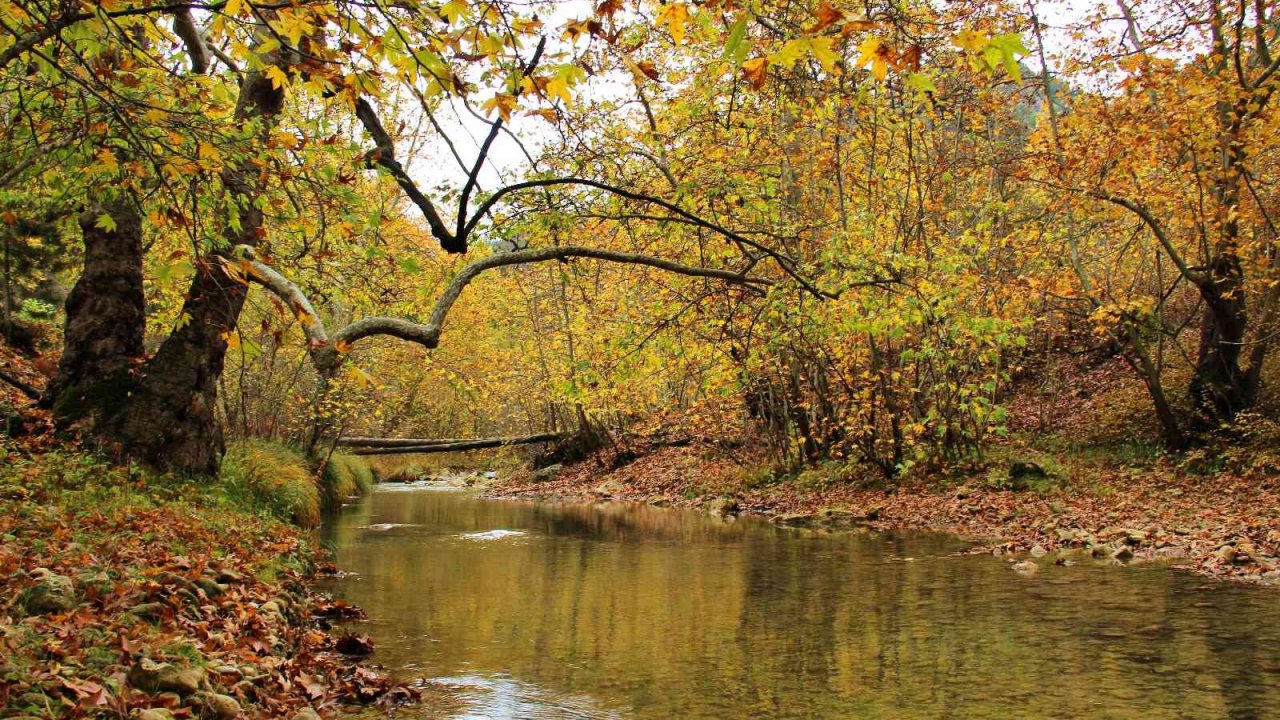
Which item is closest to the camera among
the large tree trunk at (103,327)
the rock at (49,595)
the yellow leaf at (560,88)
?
the yellow leaf at (560,88)

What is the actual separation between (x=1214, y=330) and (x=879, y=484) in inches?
256

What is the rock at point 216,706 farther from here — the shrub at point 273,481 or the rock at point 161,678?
the shrub at point 273,481

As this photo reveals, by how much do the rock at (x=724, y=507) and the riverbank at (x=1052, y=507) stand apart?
1.6 inches

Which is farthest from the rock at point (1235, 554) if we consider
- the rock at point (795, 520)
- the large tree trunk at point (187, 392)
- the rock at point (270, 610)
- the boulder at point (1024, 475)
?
the large tree trunk at point (187, 392)

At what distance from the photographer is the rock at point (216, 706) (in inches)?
161

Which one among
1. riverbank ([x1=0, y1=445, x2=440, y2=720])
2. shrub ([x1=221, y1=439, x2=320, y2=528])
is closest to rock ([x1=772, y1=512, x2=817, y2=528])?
shrub ([x1=221, y1=439, x2=320, y2=528])

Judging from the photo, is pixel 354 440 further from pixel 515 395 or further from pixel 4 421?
pixel 4 421

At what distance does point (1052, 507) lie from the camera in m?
12.8

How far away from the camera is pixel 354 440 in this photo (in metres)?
26.7

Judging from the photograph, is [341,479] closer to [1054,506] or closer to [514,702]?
[1054,506]

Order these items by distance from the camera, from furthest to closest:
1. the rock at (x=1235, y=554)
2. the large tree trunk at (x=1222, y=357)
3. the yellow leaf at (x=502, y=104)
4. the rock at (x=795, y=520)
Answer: the large tree trunk at (x=1222, y=357) → the rock at (x=795, y=520) → the rock at (x=1235, y=554) → the yellow leaf at (x=502, y=104)

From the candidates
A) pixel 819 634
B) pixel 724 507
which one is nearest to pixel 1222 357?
pixel 724 507

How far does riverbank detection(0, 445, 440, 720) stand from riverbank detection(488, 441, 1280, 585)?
7440mm

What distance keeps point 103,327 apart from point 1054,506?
13.4 meters
